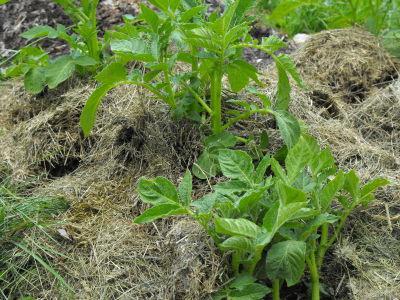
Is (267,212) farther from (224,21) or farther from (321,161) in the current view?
(224,21)

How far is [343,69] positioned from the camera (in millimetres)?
2240

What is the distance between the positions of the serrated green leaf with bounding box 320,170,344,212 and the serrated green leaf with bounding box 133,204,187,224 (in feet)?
1.53

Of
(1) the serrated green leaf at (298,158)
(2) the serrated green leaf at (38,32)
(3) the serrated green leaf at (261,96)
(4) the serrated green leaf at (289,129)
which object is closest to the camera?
(1) the serrated green leaf at (298,158)

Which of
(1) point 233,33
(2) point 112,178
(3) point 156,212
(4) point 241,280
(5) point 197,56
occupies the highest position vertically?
(1) point 233,33

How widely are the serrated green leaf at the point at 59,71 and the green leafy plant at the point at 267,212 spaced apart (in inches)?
44.5

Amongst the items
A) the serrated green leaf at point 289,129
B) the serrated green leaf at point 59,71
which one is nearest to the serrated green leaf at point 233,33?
the serrated green leaf at point 289,129

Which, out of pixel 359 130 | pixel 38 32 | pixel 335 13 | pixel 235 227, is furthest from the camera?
pixel 335 13

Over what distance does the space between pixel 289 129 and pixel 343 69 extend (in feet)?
3.32

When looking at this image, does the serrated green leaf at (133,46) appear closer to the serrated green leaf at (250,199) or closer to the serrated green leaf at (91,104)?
the serrated green leaf at (91,104)

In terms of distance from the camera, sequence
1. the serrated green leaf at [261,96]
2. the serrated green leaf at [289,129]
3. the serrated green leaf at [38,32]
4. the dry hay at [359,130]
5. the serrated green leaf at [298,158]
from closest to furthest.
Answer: the serrated green leaf at [298,158] → the dry hay at [359,130] → the serrated green leaf at [289,129] → the serrated green leaf at [261,96] → the serrated green leaf at [38,32]

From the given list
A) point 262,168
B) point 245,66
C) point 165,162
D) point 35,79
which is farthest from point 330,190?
point 35,79

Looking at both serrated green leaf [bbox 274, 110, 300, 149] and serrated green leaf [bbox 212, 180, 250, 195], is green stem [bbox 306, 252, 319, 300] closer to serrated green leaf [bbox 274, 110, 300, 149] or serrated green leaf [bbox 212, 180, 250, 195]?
serrated green leaf [bbox 212, 180, 250, 195]

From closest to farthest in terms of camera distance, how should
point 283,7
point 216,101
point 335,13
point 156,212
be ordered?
point 156,212
point 216,101
point 283,7
point 335,13

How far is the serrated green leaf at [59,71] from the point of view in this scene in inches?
80.3
